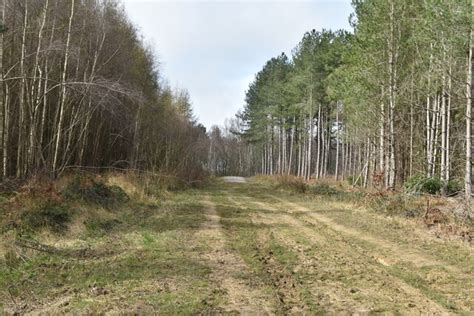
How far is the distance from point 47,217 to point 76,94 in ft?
33.5

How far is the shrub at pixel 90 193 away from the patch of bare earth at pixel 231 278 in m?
4.25

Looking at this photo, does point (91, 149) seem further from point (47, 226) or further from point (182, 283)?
point (182, 283)

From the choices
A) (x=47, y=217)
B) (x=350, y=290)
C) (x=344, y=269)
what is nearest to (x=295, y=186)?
(x=47, y=217)

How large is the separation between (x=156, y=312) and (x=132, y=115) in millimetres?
21616

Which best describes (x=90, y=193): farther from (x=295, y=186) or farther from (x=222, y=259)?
(x=295, y=186)

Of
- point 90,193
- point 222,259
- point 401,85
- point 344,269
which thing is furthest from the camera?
point 401,85

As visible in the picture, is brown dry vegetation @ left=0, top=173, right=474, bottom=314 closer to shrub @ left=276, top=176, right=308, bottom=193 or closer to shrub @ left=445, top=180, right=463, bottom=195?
shrub @ left=445, top=180, right=463, bottom=195

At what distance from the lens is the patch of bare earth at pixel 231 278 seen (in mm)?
5246

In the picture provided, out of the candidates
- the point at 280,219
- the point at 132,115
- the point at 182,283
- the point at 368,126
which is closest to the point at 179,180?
the point at 132,115

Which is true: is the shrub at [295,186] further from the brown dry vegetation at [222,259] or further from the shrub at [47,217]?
the shrub at [47,217]

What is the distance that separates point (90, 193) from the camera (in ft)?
43.7

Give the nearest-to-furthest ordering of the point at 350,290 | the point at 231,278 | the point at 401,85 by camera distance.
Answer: the point at 350,290 → the point at 231,278 → the point at 401,85

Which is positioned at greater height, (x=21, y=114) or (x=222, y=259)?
(x=21, y=114)

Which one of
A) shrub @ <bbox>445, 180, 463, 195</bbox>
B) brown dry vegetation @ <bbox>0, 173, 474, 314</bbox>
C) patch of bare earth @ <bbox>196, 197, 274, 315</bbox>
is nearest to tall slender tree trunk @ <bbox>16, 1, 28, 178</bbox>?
brown dry vegetation @ <bbox>0, 173, 474, 314</bbox>
